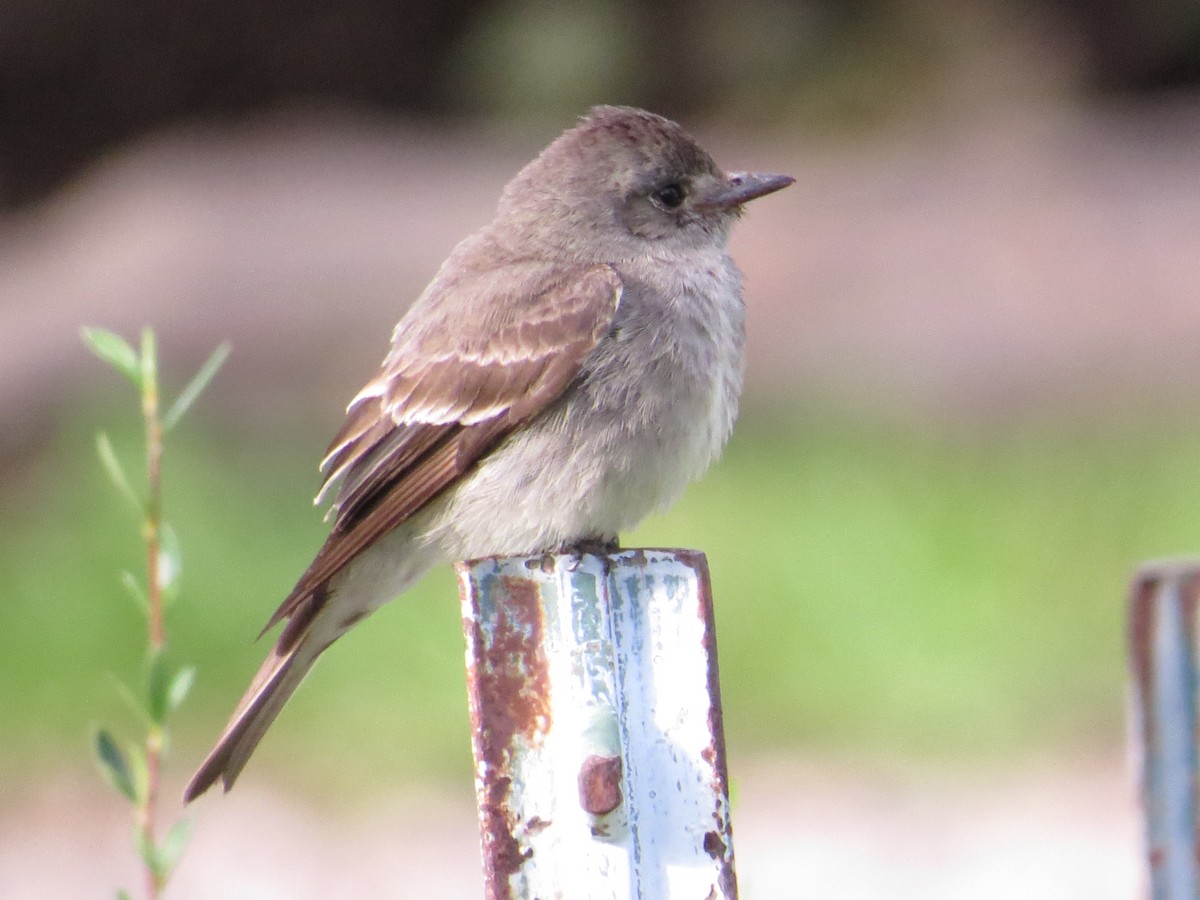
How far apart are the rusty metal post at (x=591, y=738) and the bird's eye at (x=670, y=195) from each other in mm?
2351

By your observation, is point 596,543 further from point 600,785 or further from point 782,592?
point 782,592

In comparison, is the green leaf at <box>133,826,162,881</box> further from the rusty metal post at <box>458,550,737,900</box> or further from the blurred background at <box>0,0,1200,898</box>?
the blurred background at <box>0,0,1200,898</box>

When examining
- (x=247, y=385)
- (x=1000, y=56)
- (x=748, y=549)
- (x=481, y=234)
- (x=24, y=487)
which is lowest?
(x=481, y=234)

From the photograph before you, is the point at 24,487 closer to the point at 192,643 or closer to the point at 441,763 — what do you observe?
the point at 192,643

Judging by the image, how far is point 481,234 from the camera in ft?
14.1

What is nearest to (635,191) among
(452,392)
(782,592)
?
(452,392)

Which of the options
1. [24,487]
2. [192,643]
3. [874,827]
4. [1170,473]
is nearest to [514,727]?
[874,827]

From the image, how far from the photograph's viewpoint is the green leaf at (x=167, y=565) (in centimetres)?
205

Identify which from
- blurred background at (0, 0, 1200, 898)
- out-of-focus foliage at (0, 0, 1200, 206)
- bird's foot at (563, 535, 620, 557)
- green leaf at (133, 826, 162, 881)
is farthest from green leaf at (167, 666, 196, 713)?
out-of-focus foliage at (0, 0, 1200, 206)

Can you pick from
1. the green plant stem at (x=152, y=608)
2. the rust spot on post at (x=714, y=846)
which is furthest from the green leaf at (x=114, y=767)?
the rust spot on post at (x=714, y=846)

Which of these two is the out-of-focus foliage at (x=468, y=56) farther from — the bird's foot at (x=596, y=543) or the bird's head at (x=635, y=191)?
the bird's foot at (x=596, y=543)

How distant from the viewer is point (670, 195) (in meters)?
4.22

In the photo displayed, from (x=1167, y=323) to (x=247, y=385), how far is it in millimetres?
4447

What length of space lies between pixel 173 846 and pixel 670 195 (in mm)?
2528
